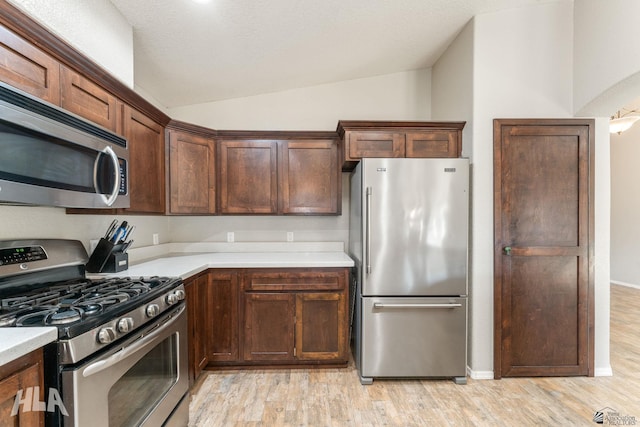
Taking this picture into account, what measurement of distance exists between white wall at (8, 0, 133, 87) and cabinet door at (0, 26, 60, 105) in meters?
0.22

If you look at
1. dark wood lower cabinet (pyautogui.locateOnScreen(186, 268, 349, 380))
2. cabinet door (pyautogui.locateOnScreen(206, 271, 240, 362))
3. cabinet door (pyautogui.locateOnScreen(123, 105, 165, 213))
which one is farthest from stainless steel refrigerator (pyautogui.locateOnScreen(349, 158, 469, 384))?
cabinet door (pyautogui.locateOnScreen(123, 105, 165, 213))

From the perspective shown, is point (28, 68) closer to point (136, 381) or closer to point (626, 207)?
point (136, 381)

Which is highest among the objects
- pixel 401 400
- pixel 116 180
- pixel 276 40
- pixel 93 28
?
pixel 276 40

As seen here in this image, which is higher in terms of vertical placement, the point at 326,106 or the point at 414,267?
the point at 326,106

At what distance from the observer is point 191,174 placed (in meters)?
2.68

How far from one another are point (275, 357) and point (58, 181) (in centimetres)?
194

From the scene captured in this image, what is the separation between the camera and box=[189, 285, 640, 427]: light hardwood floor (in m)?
1.96

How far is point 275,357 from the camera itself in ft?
8.21

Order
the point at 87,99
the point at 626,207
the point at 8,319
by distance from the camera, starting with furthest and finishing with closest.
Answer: the point at 626,207
the point at 87,99
the point at 8,319

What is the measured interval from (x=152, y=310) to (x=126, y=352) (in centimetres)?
23

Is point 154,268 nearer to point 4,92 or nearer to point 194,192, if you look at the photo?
point 194,192

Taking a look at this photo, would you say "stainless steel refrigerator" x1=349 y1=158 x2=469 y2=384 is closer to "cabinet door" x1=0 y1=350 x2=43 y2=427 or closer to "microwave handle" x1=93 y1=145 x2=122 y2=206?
"microwave handle" x1=93 y1=145 x2=122 y2=206

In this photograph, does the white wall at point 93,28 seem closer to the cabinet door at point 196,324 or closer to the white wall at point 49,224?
the white wall at point 49,224

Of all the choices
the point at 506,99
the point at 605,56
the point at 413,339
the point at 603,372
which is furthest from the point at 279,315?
the point at 605,56
